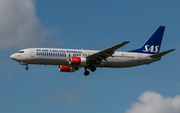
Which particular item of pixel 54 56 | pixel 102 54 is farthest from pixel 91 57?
pixel 54 56

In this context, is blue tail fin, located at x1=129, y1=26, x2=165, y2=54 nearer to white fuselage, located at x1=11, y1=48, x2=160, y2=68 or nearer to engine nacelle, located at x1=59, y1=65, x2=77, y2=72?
white fuselage, located at x1=11, y1=48, x2=160, y2=68

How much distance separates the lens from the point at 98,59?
55438 millimetres

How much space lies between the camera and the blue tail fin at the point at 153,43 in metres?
61.5

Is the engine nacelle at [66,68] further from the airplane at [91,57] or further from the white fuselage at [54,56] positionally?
the white fuselage at [54,56]

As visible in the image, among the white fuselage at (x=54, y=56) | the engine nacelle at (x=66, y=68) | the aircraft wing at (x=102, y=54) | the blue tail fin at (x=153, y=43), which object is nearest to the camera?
the aircraft wing at (x=102, y=54)

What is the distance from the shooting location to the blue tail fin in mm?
61531

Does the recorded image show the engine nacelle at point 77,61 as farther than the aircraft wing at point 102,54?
Yes

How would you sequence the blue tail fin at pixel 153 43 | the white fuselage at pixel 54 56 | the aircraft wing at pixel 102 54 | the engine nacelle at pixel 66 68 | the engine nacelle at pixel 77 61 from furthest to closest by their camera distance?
the blue tail fin at pixel 153 43 → the engine nacelle at pixel 66 68 → the engine nacelle at pixel 77 61 → the white fuselage at pixel 54 56 → the aircraft wing at pixel 102 54

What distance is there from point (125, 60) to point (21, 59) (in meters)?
18.7

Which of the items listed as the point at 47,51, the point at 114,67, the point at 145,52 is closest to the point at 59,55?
the point at 47,51

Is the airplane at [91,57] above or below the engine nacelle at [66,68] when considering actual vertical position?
above

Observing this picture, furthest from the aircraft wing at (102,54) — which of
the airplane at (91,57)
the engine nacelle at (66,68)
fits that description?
the engine nacelle at (66,68)

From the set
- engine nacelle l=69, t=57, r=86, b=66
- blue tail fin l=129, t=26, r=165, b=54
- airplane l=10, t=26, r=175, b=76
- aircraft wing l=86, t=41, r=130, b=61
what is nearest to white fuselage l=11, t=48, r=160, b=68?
airplane l=10, t=26, r=175, b=76

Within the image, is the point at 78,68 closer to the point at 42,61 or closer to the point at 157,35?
the point at 42,61
